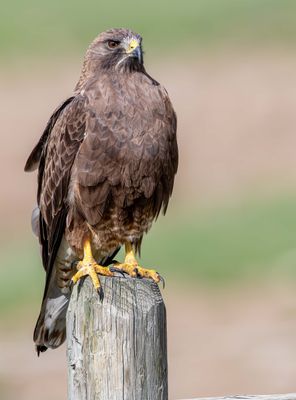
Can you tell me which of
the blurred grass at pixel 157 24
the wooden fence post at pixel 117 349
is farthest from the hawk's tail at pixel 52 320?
the blurred grass at pixel 157 24

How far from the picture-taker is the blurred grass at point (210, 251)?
17.5 metres

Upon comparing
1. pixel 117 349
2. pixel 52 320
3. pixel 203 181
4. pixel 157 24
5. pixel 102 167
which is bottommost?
pixel 117 349

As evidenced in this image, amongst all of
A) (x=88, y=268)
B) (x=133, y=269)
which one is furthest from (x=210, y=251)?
(x=88, y=268)

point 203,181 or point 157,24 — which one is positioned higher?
point 157,24

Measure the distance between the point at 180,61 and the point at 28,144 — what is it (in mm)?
6281

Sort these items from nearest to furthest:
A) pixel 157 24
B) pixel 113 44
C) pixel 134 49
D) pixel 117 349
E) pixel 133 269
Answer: pixel 117 349 → pixel 133 269 → pixel 134 49 → pixel 113 44 → pixel 157 24

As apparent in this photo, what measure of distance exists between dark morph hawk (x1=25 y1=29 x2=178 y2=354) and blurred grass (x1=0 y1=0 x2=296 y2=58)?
22.3 metres

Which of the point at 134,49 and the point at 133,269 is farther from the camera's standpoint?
the point at 134,49

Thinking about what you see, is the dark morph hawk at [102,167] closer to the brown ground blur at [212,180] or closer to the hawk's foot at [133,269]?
the hawk's foot at [133,269]

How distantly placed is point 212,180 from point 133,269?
596 inches

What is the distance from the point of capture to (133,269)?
7879mm

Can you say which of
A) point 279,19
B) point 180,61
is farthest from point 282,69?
point 279,19

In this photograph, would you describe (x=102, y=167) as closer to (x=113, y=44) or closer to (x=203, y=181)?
(x=113, y=44)

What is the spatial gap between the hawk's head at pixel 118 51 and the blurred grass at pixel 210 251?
8816mm
